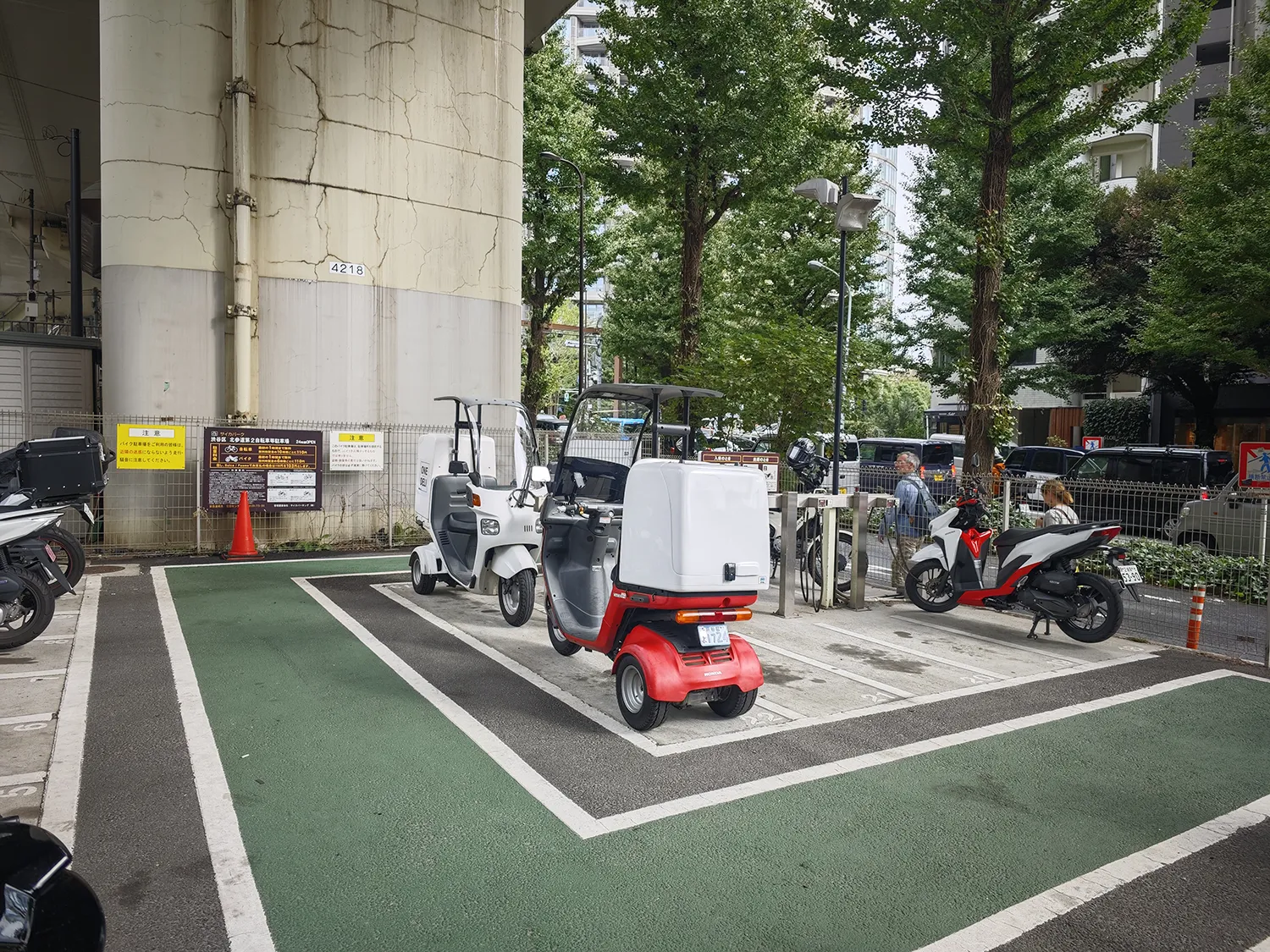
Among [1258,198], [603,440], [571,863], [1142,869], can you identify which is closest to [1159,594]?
[603,440]

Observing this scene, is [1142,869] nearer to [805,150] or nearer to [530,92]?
[805,150]

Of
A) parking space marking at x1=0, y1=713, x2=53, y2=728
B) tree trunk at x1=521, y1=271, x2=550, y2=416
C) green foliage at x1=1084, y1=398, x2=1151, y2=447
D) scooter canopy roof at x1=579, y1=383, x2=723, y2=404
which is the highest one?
tree trunk at x1=521, y1=271, x2=550, y2=416

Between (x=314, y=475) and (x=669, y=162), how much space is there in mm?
9076

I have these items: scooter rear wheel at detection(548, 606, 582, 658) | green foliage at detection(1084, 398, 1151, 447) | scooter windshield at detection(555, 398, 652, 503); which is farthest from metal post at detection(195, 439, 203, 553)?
green foliage at detection(1084, 398, 1151, 447)

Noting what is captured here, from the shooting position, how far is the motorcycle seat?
7.64 meters

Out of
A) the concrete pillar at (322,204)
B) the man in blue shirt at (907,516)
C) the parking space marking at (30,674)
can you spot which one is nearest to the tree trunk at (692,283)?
the concrete pillar at (322,204)

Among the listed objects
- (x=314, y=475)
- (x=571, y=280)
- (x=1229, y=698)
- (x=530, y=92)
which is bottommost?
(x=1229, y=698)

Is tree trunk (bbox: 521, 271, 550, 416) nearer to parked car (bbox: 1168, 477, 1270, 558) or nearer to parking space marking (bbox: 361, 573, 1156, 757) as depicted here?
parked car (bbox: 1168, 477, 1270, 558)

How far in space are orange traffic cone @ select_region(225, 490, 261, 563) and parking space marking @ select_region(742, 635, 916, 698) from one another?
6.98 meters

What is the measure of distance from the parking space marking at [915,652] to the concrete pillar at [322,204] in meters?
7.46

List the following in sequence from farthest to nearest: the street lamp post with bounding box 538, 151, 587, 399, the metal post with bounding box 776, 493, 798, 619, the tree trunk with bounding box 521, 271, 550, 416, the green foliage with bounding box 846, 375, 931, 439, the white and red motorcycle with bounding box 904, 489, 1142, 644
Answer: the green foliage with bounding box 846, 375, 931, 439
the tree trunk with bounding box 521, 271, 550, 416
the street lamp post with bounding box 538, 151, 587, 399
the metal post with bounding box 776, 493, 798, 619
the white and red motorcycle with bounding box 904, 489, 1142, 644

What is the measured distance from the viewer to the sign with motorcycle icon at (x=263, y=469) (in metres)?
11.0

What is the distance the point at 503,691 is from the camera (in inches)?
227

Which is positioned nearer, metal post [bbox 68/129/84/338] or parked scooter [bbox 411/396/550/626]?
parked scooter [bbox 411/396/550/626]
